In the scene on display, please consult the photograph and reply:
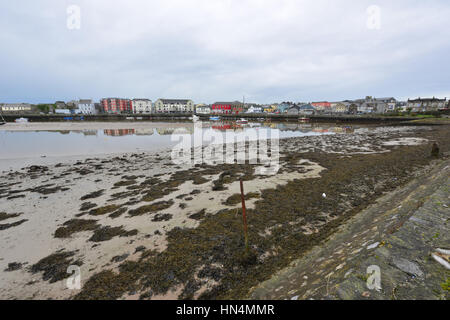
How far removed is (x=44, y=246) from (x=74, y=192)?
202 inches

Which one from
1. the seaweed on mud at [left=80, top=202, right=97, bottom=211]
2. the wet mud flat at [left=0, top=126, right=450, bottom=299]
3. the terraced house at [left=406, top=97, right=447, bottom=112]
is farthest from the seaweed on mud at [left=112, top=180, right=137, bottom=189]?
the terraced house at [left=406, top=97, right=447, bottom=112]

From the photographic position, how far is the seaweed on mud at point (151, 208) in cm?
820

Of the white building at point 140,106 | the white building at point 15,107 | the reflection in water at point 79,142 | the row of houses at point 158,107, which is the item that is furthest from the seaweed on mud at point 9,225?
the white building at point 15,107

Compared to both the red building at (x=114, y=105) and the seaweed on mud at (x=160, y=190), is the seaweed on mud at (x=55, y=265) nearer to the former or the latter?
the seaweed on mud at (x=160, y=190)

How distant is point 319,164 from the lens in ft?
49.5

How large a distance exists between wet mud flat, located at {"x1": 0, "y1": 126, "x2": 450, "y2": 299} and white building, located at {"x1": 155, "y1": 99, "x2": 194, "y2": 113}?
511ft

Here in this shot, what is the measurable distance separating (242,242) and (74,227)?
647cm

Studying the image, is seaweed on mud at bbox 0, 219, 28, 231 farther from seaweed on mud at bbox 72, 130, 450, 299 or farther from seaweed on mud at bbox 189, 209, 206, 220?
seaweed on mud at bbox 189, 209, 206, 220

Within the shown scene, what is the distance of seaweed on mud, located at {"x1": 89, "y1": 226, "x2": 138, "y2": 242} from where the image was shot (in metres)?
6.57

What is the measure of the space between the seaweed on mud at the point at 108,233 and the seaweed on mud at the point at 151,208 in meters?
1.06

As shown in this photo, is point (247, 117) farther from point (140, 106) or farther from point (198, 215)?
point (140, 106)
